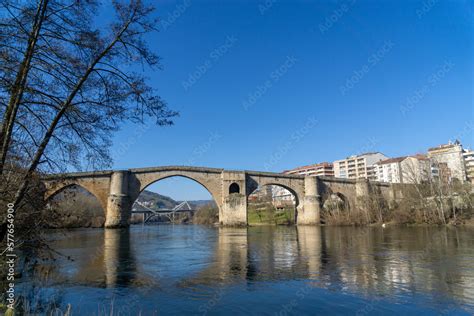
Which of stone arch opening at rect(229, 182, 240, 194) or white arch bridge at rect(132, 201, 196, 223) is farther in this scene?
white arch bridge at rect(132, 201, 196, 223)

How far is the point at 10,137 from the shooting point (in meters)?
5.57

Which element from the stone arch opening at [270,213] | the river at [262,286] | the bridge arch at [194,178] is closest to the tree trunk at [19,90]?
the river at [262,286]

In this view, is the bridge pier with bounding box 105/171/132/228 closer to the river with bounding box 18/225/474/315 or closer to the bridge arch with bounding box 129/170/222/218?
the bridge arch with bounding box 129/170/222/218

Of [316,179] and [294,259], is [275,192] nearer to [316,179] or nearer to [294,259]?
[316,179]

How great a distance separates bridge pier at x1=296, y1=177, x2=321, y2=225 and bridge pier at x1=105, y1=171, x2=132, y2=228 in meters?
23.8

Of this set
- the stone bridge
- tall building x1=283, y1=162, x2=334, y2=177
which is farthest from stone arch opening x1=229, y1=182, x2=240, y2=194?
tall building x1=283, y1=162, x2=334, y2=177

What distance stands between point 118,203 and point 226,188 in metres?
13.4

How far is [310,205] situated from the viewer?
48938 millimetres

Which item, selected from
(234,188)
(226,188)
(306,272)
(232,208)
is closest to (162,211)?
(234,188)

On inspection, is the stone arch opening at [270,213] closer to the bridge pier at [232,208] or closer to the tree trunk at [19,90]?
the bridge pier at [232,208]

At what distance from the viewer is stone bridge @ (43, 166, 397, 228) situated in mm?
41291

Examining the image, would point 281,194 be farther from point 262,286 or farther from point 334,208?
point 262,286

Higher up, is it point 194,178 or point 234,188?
point 194,178

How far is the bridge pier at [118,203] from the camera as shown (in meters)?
40.4
